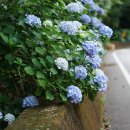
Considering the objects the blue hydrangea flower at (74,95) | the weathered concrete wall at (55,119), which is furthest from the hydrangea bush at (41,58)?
the weathered concrete wall at (55,119)

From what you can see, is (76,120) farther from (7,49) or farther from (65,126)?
(7,49)

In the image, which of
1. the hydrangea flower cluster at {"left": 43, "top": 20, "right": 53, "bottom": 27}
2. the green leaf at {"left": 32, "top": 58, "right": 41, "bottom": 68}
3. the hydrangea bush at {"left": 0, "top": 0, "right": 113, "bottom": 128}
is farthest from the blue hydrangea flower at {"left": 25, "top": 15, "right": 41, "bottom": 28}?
the green leaf at {"left": 32, "top": 58, "right": 41, "bottom": 68}

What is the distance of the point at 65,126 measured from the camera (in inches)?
195

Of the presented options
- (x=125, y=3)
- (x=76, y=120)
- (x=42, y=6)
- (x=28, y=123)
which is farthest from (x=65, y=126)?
(x=125, y=3)

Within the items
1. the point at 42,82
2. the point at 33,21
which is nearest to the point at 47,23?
the point at 33,21

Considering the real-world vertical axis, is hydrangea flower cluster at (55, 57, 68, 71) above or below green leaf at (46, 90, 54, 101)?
above

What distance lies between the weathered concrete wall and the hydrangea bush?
0.18m

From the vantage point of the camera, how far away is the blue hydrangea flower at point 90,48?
5771 millimetres

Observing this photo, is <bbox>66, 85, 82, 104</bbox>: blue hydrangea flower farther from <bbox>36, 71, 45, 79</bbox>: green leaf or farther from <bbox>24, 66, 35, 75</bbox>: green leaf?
<bbox>24, 66, 35, 75</bbox>: green leaf

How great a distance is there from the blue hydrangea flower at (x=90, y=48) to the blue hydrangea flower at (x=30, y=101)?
0.82 m

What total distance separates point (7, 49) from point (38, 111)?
2.83ft

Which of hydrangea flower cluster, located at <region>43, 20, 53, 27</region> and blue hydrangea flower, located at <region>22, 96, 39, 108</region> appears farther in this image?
hydrangea flower cluster, located at <region>43, 20, 53, 27</region>

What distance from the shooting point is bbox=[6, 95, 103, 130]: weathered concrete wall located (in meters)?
4.71

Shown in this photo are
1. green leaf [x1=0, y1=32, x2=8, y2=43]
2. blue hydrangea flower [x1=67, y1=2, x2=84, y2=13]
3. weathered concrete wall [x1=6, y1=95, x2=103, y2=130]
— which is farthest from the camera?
blue hydrangea flower [x1=67, y1=2, x2=84, y2=13]
